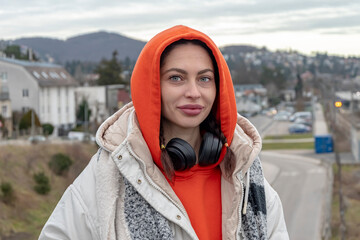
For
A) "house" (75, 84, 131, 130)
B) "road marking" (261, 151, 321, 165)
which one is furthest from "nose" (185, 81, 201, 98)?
"house" (75, 84, 131, 130)

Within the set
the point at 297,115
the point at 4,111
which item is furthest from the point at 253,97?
the point at 4,111

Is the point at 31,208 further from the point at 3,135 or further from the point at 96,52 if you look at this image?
the point at 96,52

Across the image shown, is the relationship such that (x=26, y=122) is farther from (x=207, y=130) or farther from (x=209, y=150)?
(x=209, y=150)

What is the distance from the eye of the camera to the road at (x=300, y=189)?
2022 cm

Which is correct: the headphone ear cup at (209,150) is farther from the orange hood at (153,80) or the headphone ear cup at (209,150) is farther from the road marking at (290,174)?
the road marking at (290,174)

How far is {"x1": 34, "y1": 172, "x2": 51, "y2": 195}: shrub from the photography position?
21359 millimetres

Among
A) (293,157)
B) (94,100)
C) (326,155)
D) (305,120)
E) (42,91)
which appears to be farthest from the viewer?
(305,120)

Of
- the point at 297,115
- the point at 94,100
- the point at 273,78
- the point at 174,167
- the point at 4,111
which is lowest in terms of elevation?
the point at 297,115

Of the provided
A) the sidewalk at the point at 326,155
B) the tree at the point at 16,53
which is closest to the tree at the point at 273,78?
the sidewalk at the point at 326,155

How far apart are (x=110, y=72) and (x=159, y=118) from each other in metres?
52.8

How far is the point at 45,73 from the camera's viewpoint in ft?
125

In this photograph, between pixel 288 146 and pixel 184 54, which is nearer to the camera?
pixel 184 54

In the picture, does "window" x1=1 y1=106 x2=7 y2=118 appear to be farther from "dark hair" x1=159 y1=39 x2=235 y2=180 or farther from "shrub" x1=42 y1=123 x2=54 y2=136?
"dark hair" x1=159 y1=39 x2=235 y2=180

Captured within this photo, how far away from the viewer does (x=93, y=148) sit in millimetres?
29875
